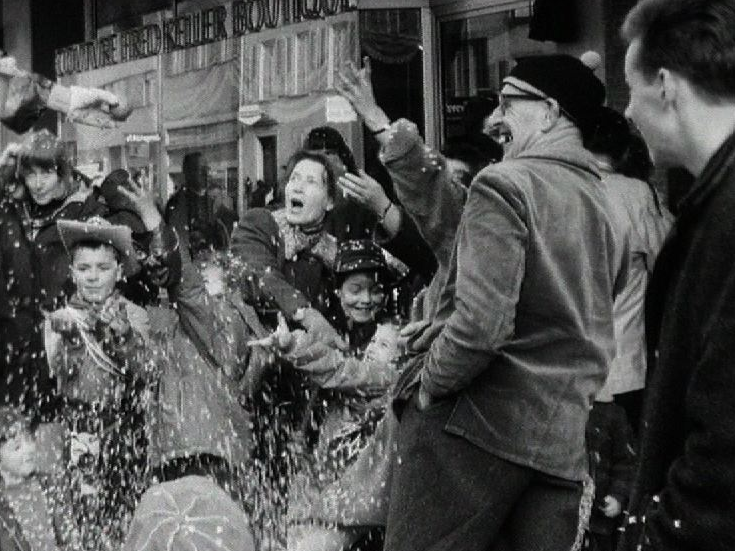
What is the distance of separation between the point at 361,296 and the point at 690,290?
13.0 feet

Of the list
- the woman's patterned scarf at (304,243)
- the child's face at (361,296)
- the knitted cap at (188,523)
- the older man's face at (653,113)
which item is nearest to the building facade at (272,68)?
the woman's patterned scarf at (304,243)

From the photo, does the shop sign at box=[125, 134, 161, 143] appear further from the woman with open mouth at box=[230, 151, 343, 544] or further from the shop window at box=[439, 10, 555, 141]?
the woman with open mouth at box=[230, 151, 343, 544]

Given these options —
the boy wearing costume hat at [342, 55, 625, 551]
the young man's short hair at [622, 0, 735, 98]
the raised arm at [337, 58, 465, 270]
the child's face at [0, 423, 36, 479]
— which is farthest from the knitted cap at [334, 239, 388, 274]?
the young man's short hair at [622, 0, 735, 98]

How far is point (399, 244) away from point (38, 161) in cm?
204

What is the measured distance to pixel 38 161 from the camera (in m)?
7.18

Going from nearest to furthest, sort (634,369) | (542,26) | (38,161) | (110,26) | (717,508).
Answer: (717,508), (634,369), (38,161), (542,26), (110,26)

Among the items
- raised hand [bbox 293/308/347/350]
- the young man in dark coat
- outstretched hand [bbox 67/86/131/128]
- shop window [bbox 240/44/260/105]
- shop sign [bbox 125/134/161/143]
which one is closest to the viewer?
the young man in dark coat

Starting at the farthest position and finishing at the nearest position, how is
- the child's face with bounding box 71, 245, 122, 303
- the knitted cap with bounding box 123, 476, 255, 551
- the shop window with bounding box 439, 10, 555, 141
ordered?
the shop window with bounding box 439, 10, 555, 141, the child's face with bounding box 71, 245, 122, 303, the knitted cap with bounding box 123, 476, 255, 551

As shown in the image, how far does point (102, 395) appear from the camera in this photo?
20.5 feet

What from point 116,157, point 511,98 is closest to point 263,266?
point 511,98

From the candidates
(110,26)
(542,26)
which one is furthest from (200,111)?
(542,26)

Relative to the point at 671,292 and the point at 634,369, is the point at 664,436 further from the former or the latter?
the point at 634,369

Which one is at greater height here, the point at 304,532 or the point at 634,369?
the point at 634,369

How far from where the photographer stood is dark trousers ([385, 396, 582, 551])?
418 centimetres
